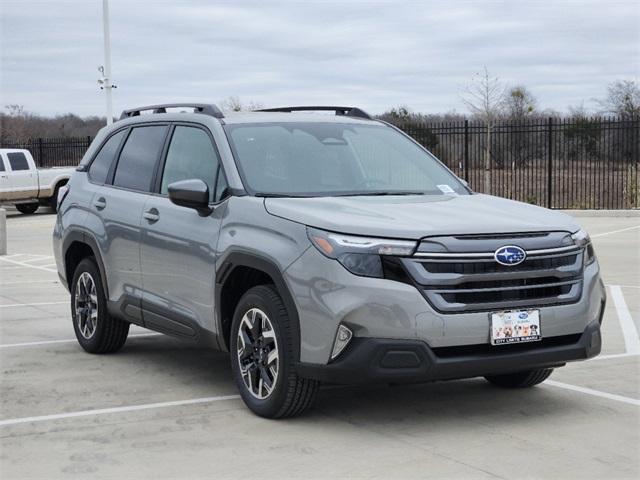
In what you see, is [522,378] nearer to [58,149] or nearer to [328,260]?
[328,260]

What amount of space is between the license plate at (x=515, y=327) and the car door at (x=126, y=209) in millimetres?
2950

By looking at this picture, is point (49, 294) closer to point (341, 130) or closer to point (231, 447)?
point (341, 130)

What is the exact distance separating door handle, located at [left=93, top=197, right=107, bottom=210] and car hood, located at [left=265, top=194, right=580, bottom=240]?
228cm

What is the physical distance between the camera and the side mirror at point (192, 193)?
6.67m

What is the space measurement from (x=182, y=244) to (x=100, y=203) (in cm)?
157

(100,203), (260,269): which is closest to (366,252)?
(260,269)

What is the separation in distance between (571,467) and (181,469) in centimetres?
192

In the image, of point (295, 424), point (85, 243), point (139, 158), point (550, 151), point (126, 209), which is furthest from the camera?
point (550, 151)

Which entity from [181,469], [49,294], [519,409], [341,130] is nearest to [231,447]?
[181,469]

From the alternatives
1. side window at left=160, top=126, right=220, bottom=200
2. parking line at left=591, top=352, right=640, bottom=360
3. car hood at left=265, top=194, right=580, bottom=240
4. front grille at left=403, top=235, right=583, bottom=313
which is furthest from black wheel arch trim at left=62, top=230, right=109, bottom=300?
parking line at left=591, top=352, right=640, bottom=360

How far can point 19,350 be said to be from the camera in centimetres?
882

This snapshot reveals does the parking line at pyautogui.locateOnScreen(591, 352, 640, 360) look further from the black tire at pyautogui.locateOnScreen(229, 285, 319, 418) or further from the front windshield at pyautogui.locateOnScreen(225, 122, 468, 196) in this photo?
the black tire at pyautogui.locateOnScreen(229, 285, 319, 418)

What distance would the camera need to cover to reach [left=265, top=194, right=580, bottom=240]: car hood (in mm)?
5766

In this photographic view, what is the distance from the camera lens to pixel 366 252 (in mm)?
5676
